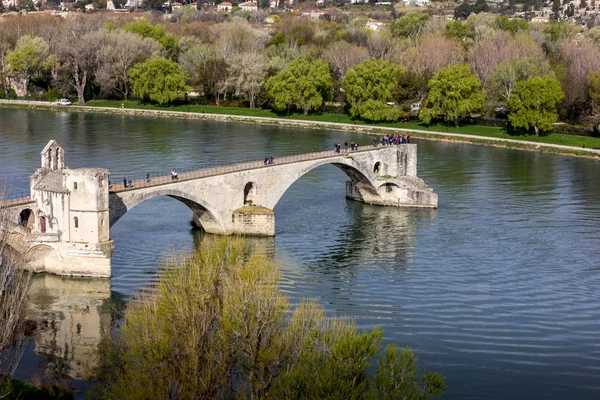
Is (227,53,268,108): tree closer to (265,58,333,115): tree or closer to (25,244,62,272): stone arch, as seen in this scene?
(265,58,333,115): tree

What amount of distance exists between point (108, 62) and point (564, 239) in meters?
82.4

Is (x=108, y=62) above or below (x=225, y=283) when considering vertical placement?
above

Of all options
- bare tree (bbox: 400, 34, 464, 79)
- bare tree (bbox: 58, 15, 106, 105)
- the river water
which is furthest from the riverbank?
bare tree (bbox: 400, 34, 464, 79)

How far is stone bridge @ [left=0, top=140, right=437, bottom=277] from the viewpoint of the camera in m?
49.7

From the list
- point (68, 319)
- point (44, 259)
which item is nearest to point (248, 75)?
point (44, 259)

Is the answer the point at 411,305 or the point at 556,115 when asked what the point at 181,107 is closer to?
the point at 556,115

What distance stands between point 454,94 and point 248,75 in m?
29.1

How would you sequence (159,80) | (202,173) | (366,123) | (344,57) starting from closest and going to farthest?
1. (202,173)
2. (366,123)
3. (159,80)
4. (344,57)

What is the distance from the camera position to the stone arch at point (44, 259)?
50.0 m

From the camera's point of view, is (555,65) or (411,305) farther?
(555,65)

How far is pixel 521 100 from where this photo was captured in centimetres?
10150

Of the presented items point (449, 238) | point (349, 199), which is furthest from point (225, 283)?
point (349, 199)

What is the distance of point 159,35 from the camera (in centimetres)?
14375

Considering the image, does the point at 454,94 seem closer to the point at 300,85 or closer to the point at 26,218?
the point at 300,85
